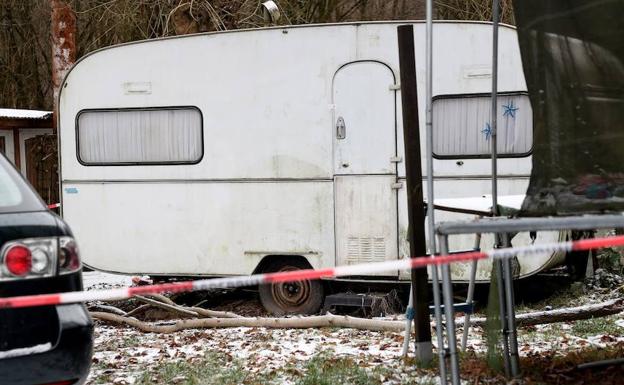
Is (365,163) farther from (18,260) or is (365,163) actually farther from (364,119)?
(18,260)

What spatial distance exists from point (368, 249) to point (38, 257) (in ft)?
18.0

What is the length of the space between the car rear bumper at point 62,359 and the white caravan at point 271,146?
17.2 feet

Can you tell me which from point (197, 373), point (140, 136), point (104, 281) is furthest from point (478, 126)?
point (104, 281)

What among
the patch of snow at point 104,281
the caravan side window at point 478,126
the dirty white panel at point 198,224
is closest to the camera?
the caravan side window at point 478,126

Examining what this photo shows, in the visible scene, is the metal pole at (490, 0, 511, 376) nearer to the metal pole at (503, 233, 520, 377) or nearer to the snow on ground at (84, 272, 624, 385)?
the metal pole at (503, 233, 520, 377)

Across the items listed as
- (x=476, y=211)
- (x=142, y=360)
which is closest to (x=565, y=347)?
(x=476, y=211)

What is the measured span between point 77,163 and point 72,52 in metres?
6.27

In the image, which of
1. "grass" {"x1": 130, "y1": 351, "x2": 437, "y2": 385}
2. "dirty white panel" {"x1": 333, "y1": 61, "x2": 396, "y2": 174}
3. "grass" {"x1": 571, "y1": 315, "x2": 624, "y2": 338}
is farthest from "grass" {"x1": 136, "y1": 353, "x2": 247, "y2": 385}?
"dirty white panel" {"x1": 333, "y1": 61, "x2": 396, "y2": 174}

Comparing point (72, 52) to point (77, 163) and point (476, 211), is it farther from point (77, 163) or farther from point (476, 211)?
point (476, 211)

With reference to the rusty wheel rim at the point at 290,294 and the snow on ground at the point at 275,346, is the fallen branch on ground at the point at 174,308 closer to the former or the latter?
the snow on ground at the point at 275,346

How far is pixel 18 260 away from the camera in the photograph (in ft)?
12.4

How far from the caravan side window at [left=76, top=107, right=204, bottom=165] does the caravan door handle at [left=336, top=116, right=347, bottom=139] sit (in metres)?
1.53

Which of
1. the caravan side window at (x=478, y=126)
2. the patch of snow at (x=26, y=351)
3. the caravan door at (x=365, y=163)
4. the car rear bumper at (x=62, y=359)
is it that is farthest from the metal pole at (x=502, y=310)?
the caravan side window at (x=478, y=126)

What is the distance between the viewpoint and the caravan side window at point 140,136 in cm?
961
